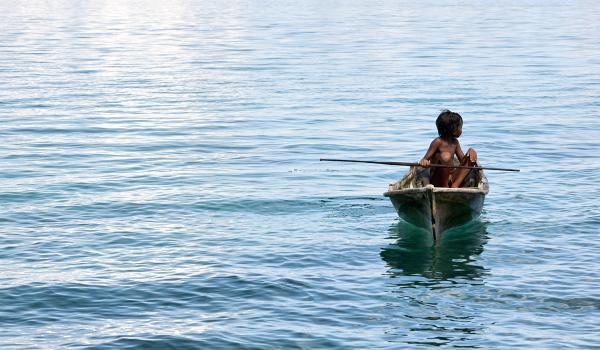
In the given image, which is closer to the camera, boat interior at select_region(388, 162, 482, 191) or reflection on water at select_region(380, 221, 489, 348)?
reflection on water at select_region(380, 221, 489, 348)

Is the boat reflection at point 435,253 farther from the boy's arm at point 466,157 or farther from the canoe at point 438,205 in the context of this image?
the boy's arm at point 466,157

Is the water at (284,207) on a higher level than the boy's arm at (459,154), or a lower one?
lower

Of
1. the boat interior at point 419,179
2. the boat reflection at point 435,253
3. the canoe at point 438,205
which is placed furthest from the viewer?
the boat interior at point 419,179

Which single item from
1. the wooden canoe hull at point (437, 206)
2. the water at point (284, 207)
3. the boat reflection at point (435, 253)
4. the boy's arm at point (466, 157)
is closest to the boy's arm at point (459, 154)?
the boy's arm at point (466, 157)

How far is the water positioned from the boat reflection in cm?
5

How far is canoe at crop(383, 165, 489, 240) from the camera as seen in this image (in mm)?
16781

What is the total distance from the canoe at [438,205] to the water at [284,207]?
38 centimetres

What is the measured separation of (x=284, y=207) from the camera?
2066 centimetres

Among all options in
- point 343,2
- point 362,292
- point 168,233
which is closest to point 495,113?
point 168,233

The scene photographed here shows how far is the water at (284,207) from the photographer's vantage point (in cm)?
1395

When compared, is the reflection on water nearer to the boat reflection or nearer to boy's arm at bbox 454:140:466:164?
the boat reflection

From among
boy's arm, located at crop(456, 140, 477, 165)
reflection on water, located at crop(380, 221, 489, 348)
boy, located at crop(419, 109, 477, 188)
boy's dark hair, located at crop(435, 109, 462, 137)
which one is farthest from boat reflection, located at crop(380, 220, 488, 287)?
boy's dark hair, located at crop(435, 109, 462, 137)

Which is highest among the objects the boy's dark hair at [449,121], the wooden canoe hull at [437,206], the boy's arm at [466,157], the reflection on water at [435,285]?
the boy's dark hair at [449,121]

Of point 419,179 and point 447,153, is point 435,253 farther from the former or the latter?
point 419,179
